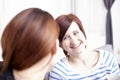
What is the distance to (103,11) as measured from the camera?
3.90m

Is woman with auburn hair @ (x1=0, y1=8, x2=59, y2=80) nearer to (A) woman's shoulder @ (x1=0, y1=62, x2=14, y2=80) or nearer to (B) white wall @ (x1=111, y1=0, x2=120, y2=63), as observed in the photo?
(A) woman's shoulder @ (x1=0, y1=62, x2=14, y2=80)

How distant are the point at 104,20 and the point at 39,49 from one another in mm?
3106

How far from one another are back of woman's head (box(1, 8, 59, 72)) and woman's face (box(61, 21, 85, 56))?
0.74m

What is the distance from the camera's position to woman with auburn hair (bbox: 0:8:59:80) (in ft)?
3.21

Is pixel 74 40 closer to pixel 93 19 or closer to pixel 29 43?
pixel 29 43

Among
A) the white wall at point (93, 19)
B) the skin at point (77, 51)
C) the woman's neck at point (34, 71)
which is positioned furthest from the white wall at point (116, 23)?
the woman's neck at point (34, 71)

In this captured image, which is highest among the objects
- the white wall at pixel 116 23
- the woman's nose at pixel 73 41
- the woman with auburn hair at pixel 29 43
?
the woman with auburn hair at pixel 29 43

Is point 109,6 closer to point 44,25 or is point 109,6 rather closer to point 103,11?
point 103,11

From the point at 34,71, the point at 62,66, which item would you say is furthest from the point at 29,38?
the point at 62,66

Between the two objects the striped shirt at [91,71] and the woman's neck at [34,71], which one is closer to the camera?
the woman's neck at [34,71]

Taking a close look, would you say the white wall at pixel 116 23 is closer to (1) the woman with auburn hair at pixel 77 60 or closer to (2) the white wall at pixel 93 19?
(2) the white wall at pixel 93 19

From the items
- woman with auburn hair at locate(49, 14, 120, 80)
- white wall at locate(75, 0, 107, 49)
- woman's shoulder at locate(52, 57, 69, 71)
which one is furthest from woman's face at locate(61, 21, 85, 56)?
white wall at locate(75, 0, 107, 49)

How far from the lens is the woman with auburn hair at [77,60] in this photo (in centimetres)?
176

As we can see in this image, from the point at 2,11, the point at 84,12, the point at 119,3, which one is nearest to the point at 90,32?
the point at 84,12
